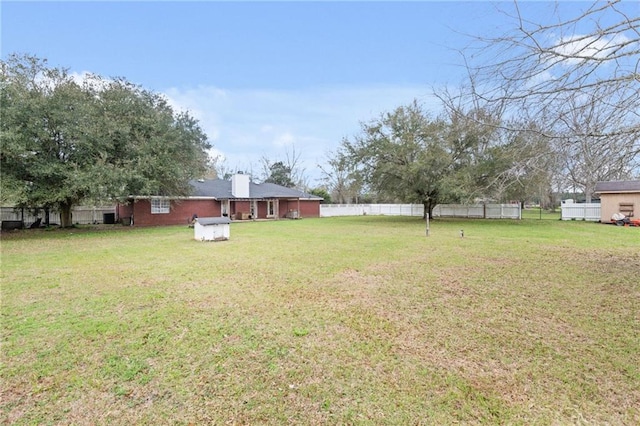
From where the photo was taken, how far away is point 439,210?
1057 inches

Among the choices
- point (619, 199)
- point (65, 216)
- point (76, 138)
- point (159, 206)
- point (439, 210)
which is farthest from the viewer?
point (439, 210)

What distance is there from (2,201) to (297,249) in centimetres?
1017

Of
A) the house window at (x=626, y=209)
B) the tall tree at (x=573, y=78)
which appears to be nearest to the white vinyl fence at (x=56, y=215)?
the tall tree at (x=573, y=78)

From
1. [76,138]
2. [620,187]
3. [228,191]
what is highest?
[76,138]

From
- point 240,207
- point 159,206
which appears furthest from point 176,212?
point 240,207

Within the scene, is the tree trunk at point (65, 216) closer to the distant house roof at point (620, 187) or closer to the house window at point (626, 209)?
the distant house roof at point (620, 187)

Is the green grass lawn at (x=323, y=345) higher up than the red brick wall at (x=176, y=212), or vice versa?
the red brick wall at (x=176, y=212)

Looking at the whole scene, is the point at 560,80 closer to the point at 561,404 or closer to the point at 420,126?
the point at 561,404

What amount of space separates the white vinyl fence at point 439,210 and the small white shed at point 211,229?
18.8 meters

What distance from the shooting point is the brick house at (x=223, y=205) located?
19.9 meters

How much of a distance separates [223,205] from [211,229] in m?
12.8

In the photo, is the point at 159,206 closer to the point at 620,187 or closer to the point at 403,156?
the point at 403,156

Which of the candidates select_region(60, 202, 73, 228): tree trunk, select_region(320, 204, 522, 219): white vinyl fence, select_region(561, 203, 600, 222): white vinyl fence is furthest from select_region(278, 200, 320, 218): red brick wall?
select_region(561, 203, 600, 222): white vinyl fence

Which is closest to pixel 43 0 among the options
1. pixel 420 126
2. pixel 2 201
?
pixel 2 201
